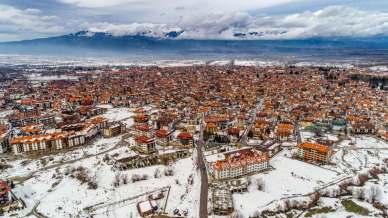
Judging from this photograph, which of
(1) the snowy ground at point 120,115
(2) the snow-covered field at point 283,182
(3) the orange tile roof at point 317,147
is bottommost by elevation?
(2) the snow-covered field at point 283,182

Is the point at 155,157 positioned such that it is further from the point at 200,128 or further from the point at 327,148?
the point at 327,148

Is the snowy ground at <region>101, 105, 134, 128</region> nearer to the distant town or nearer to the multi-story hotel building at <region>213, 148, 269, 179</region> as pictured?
the distant town

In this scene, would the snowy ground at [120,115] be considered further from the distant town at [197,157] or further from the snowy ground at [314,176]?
the snowy ground at [314,176]

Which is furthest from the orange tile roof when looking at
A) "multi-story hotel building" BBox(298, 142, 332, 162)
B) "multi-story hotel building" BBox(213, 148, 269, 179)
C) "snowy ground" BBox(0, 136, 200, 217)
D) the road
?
"snowy ground" BBox(0, 136, 200, 217)

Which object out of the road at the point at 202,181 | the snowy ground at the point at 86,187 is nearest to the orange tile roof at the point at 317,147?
the road at the point at 202,181

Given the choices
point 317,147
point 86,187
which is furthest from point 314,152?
point 86,187

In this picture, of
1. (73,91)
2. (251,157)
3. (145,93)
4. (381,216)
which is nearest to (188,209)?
(251,157)

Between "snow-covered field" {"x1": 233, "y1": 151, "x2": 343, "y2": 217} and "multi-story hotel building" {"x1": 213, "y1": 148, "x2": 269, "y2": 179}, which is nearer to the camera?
"snow-covered field" {"x1": 233, "y1": 151, "x2": 343, "y2": 217}

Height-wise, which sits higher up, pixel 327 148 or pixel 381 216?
pixel 327 148

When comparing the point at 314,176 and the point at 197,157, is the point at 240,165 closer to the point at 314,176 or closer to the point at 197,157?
the point at 197,157
